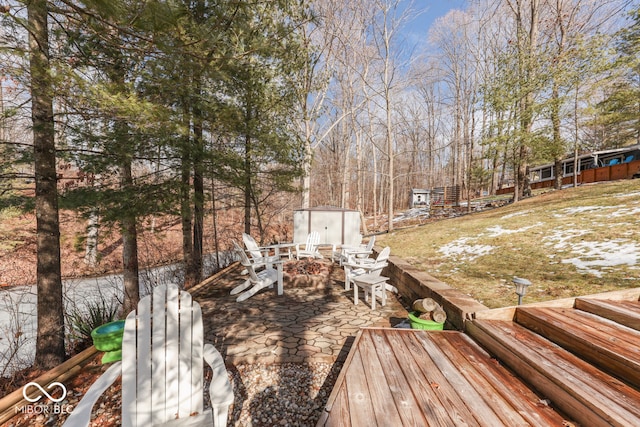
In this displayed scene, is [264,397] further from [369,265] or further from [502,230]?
[502,230]

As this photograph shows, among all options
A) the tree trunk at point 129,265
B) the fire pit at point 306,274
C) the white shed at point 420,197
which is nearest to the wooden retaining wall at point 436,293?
the fire pit at point 306,274

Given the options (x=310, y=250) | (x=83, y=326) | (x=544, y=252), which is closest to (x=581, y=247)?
(x=544, y=252)

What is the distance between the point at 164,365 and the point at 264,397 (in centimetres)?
92

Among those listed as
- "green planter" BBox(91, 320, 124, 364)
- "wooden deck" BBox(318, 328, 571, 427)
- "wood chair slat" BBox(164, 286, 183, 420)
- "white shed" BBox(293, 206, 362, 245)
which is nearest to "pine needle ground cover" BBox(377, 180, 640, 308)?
"wooden deck" BBox(318, 328, 571, 427)

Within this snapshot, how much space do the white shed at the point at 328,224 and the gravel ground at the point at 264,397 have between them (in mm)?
6537

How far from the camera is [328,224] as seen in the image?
9.16 meters

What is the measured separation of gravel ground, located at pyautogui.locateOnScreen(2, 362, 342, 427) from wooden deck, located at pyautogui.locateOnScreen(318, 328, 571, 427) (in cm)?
42

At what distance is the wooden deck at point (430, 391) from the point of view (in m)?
1.61

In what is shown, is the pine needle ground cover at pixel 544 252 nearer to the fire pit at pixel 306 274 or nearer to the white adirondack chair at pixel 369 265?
the white adirondack chair at pixel 369 265

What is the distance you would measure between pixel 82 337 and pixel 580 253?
24.3 ft

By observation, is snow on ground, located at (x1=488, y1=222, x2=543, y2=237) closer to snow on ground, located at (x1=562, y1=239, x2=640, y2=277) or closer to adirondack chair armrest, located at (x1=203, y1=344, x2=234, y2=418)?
snow on ground, located at (x1=562, y1=239, x2=640, y2=277)

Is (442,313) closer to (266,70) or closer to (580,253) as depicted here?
(580,253)

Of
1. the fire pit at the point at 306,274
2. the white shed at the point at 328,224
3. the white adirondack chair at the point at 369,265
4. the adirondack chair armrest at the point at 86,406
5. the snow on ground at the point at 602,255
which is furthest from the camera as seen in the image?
the white shed at the point at 328,224

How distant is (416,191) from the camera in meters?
23.4
